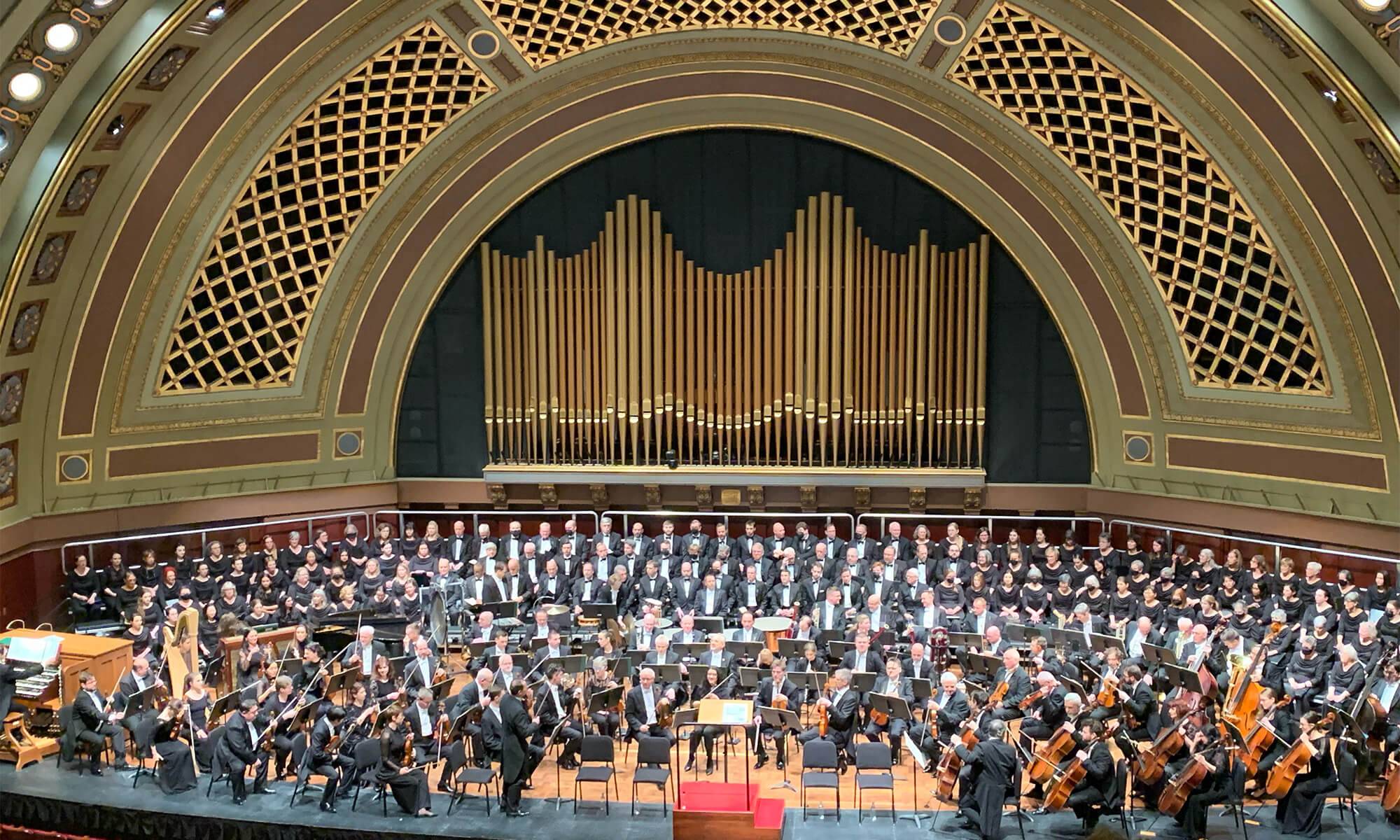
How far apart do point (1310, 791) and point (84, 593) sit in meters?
14.2

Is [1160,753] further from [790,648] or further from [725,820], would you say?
[790,648]

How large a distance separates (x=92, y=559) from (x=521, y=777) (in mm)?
8666

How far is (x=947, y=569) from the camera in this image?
19.3 meters

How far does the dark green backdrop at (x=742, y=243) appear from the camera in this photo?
22.3 m

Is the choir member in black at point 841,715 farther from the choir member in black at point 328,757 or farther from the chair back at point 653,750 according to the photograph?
the choir member in black at point 328,757

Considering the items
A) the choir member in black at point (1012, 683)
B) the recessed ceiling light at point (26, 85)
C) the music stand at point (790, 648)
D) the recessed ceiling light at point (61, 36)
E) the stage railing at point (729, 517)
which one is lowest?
the choir member in black at point (1012, 683)

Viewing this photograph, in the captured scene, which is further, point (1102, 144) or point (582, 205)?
point (582, 205)

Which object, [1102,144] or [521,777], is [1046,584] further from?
[521,777]

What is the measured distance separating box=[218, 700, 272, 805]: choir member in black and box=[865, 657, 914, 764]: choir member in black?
18.6 feet

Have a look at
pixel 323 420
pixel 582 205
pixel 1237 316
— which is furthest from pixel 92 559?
pixel 1237 316

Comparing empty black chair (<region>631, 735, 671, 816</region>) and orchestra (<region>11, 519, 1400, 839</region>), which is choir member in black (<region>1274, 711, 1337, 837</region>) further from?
empty black chair (<region>631, 735, 671, 816</region>)

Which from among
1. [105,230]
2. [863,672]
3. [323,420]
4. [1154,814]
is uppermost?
[105,230]

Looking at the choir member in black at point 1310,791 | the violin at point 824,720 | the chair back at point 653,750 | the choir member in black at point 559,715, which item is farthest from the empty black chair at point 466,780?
the choir member in black at point 1310,791

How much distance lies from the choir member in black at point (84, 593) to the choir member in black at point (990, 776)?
1119 cm
